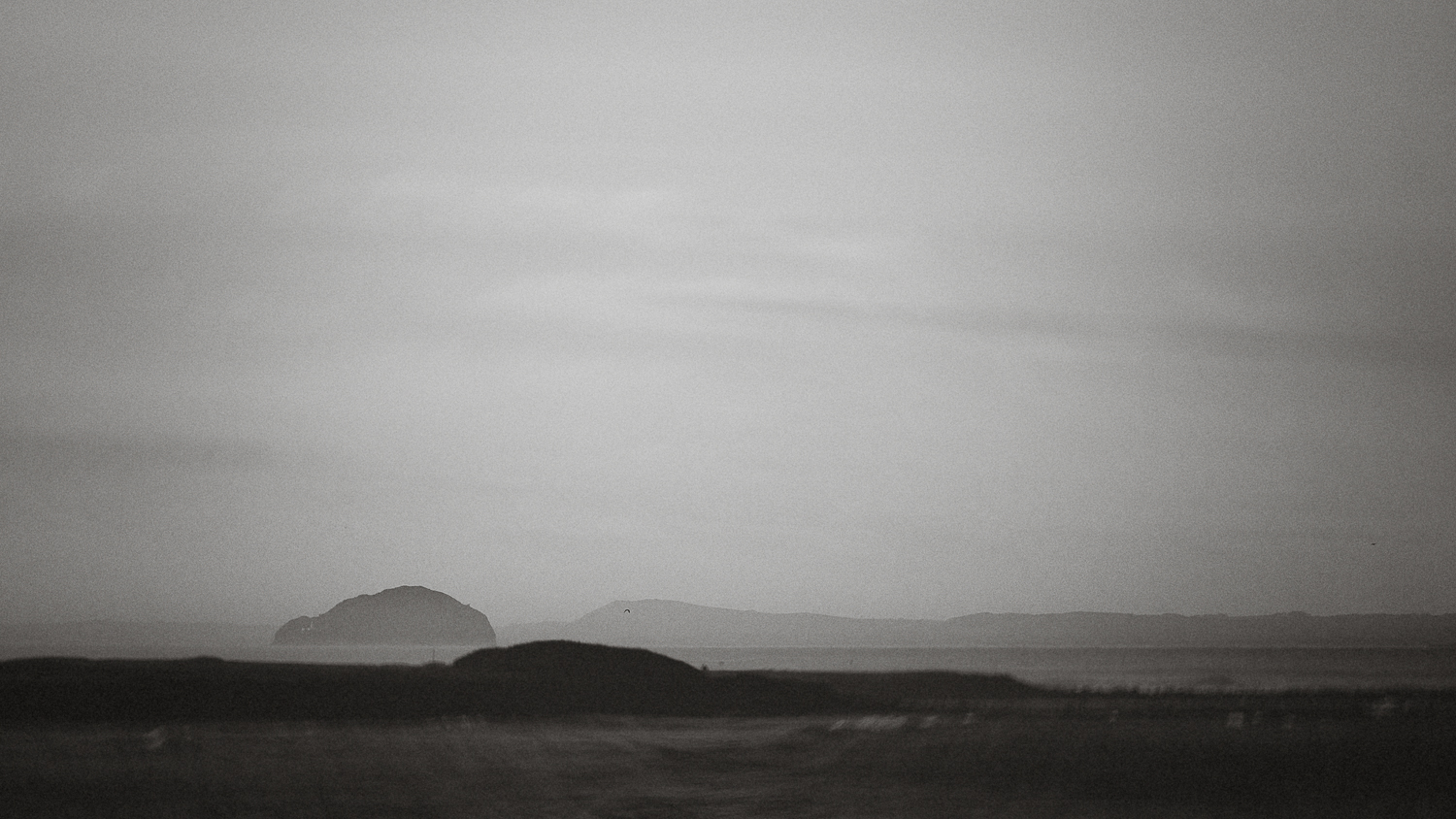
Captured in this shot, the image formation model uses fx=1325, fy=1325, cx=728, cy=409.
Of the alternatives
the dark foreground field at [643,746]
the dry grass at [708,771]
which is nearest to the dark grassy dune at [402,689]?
the dark foreground field at [643,746]

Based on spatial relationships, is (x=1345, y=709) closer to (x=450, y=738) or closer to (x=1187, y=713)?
(x=1187, y=713)

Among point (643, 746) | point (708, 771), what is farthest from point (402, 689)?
point (708, 771)

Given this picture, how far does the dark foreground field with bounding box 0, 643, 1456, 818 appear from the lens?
27141 millimetres

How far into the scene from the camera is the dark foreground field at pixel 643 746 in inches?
1069

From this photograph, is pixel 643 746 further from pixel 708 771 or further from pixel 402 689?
pixel 402 689

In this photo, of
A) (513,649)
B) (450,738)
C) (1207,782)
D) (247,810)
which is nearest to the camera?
(247,810)

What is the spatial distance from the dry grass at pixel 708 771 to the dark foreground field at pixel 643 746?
12cm

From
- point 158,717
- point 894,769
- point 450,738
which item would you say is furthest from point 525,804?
point 158,717

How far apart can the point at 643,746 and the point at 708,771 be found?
6758 mm

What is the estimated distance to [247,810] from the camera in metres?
25.5

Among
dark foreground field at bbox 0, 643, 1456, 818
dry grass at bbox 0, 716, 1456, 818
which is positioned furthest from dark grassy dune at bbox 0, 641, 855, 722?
dry grass at bbox 0, 716, 1456, 818

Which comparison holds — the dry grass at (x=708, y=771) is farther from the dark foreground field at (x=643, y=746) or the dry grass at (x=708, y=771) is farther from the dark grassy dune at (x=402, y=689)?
the dark grassy dune at (x=402, y=689)

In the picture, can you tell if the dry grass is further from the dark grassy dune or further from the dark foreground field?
the dark grassy dune

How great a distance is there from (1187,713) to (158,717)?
40549 millimetres
